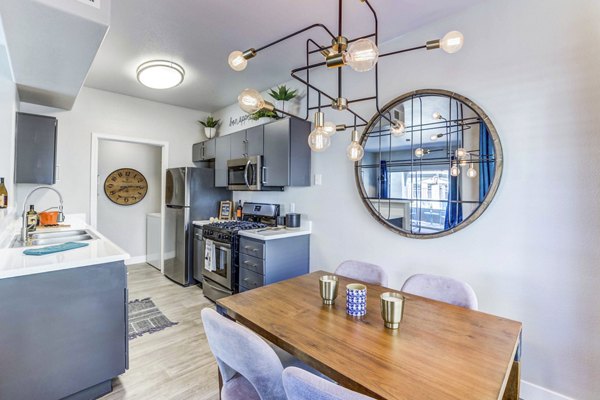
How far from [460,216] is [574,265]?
0.66 m

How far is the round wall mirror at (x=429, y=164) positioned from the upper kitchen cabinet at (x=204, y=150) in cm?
243

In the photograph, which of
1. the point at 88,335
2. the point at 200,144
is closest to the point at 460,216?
the point at 88,335

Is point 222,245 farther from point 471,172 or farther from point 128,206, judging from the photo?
point 128,206

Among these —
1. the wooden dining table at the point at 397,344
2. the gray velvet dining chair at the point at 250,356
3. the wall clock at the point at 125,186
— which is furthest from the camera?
the wall clock at the point at 125,186

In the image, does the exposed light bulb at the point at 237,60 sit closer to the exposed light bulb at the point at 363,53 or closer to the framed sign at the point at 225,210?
the exposed light bulb at the point at 363,53

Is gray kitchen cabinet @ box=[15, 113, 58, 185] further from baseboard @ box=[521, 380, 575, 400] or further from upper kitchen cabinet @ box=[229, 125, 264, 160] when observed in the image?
baseboard @ box=[521, 380, 575, 400]

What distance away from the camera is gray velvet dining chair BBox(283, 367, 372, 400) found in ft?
2.27

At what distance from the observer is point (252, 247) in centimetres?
288

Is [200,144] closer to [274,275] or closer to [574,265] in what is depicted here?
[274,275]

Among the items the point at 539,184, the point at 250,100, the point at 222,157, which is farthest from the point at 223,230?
the point at 539,184

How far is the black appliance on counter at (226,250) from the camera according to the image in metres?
3.10

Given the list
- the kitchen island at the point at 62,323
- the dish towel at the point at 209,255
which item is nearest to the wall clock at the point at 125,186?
the dish towel at the point at 209,255

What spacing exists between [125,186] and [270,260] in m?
3.72

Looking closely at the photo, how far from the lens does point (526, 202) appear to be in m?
1.83
